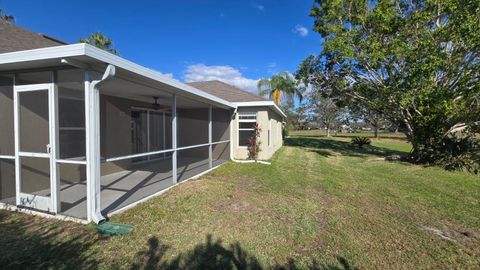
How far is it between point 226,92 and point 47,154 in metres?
9.45

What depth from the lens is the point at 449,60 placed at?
10586 mm

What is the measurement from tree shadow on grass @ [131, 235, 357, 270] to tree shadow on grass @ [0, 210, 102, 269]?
636 mm

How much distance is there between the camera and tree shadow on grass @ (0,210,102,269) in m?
3.07

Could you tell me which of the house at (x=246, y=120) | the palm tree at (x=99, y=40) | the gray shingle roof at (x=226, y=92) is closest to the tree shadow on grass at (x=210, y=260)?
the house at (x=246, y=120)

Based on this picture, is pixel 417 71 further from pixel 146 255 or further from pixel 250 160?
pixel 146 255

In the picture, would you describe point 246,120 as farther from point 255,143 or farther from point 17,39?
point 17,39

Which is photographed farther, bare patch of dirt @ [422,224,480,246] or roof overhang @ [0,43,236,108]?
bare patch of dirt @ [422,224,480,246]

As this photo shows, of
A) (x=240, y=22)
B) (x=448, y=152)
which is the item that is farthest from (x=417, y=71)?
(x=240, y=22)

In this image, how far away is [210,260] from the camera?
10.6 feet

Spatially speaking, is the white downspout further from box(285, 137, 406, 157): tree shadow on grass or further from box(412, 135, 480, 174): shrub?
box(285, 137, 406, 157): tree shadow on grass

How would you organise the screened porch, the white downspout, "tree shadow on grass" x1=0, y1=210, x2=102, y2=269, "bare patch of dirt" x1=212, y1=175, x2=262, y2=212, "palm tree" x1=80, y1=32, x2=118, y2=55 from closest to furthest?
1. "tree shadow on grass" x1=0, y1=210, x2=102, y2=269
2. the white downspout
3. the screened porch
4. "bare patch of dirt" x1=212, y1=175, x2=262, y2=212
5. "palm tree" x1=80, y1=32, x2=118, y2=55

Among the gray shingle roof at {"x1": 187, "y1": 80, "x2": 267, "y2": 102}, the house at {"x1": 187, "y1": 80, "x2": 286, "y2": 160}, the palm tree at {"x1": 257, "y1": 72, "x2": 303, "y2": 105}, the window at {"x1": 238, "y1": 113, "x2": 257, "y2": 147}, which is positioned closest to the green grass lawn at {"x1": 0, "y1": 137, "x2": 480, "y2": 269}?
the house at {"x1": 187, "y1": 80, "x2": 286, "y2": 160}

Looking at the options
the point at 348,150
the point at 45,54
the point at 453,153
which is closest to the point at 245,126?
the point at 45,54

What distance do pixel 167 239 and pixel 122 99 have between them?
247 inches
